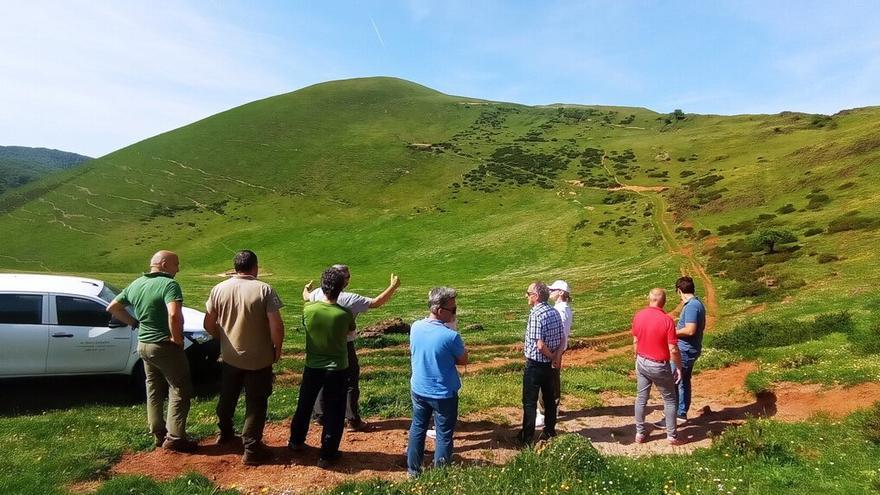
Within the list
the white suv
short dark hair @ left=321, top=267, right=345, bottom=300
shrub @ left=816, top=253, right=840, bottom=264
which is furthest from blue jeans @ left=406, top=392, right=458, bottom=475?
shrub @ left=816, top=253, right=840, bottom=264

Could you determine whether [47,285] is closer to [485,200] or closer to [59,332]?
[59,332]

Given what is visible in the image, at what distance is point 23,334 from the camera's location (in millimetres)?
9367

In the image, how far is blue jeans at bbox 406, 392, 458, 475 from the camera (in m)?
6.33

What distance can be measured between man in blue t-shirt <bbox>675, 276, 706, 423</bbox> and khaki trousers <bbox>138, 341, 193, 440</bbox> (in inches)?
324

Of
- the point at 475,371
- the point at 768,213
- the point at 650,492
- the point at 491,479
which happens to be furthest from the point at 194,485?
the point at 768,213

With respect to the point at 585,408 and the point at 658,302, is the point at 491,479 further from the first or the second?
the point at 585,408

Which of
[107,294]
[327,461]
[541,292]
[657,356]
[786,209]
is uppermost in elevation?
[786,209]

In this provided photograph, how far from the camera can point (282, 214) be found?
8306 centimetres

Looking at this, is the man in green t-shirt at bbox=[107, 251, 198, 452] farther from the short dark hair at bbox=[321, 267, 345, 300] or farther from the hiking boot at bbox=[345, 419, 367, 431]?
the hiking boot at bbox=[345, 419, 367, 431]

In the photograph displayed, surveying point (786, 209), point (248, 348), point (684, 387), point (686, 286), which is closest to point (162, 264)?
point (248, 348)

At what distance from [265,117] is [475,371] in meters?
126

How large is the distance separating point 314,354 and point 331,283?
1.03m

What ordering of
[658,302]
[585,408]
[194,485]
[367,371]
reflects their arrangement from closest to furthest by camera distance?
[194,485] < [658,302] < [585,408] < [367,371]

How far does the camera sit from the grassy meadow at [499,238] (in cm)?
679
